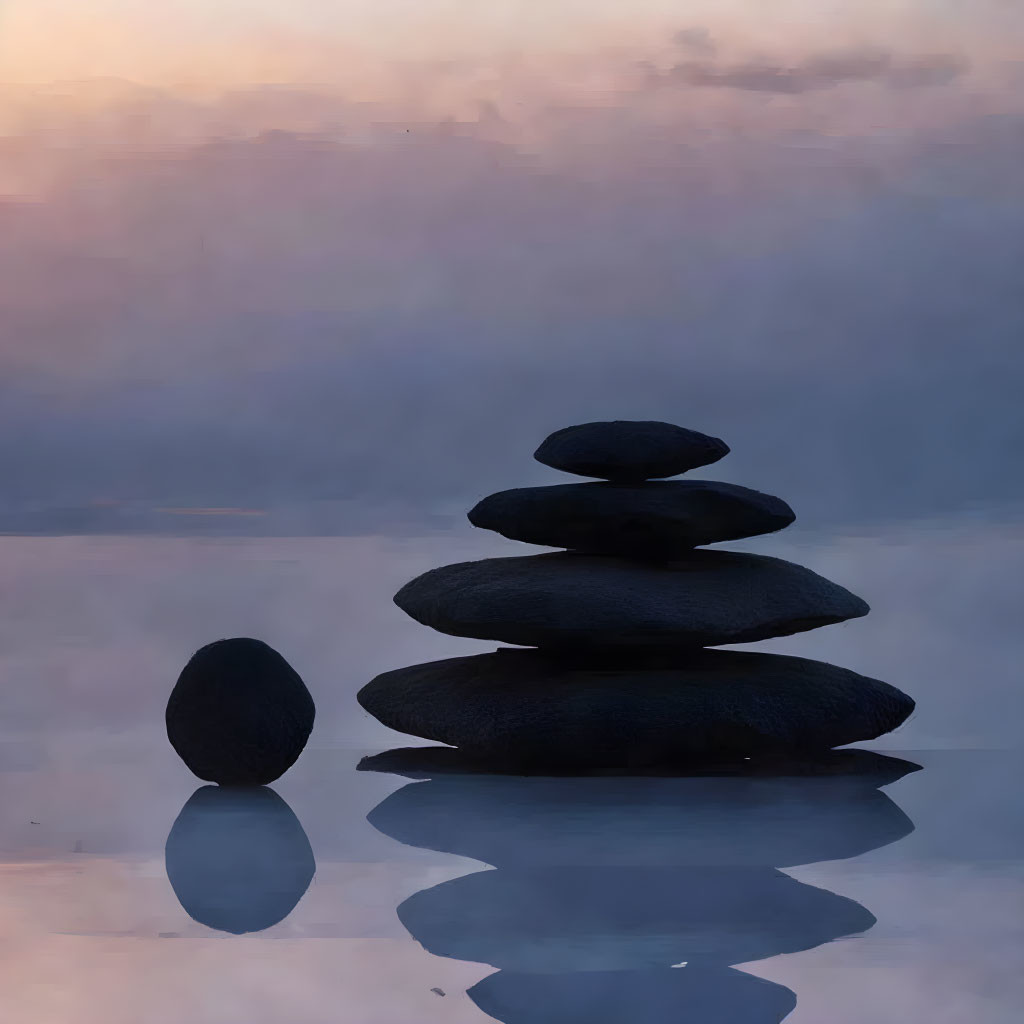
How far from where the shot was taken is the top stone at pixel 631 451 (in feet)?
24.4

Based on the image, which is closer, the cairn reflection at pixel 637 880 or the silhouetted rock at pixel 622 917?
the cairn reflection at pixel 637 880

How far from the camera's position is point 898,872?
17.5 feet

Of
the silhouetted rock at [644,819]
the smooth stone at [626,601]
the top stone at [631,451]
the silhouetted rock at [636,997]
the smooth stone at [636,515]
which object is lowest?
the silhouetted rock at [636,997]

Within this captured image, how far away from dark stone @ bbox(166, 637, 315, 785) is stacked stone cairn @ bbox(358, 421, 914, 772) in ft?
2.46

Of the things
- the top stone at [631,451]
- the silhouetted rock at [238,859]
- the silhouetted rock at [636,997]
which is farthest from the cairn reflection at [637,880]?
the top stone at [631,451]

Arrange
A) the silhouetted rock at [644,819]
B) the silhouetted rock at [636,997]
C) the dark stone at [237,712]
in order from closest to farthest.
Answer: the silhouetted rock at [636,997], the silhouetted rock at [644,819], the dark stone at [237,712]

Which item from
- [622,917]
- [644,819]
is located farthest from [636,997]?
[644,819]

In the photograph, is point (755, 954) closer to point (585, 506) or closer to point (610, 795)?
point (610, 795)

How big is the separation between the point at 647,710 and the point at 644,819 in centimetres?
85

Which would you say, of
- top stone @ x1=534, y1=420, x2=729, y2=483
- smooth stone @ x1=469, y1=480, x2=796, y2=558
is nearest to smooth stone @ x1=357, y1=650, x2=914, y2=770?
smooth stone @ x1=469, y1=480, x2=796, y2=558

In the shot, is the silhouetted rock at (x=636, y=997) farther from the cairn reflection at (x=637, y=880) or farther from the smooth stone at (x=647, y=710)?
the smooth stone at (x=647, y=710)

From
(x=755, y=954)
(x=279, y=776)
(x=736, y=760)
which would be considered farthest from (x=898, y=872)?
(x=279, y=776)

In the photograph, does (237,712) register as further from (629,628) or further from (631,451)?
(631,451)

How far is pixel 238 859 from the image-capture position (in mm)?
5535
